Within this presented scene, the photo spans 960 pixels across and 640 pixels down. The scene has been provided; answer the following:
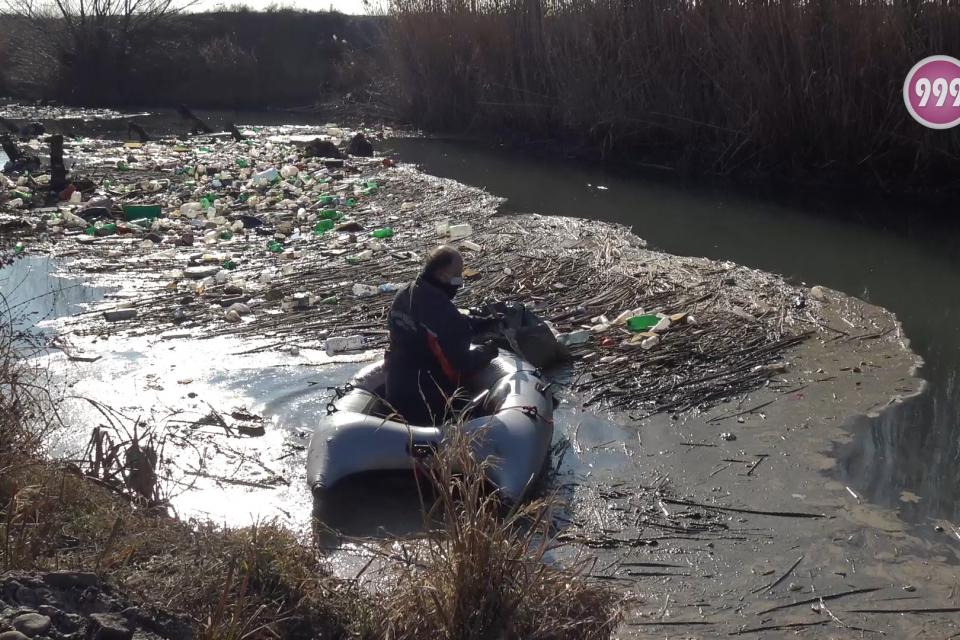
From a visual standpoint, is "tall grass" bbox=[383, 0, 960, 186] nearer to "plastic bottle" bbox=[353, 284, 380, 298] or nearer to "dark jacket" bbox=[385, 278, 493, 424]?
"plastic bottle" bbox=[353, 284, 380, 298]

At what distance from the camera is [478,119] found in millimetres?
21656

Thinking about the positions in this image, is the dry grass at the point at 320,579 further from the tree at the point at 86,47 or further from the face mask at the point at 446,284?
the tree at the point at 86,47

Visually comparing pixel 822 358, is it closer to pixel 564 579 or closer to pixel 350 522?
pixel 350 522

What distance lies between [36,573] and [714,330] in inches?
222

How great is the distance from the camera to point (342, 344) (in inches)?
284

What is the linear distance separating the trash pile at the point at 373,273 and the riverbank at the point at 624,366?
3 centimetres

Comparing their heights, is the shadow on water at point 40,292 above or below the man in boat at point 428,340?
below

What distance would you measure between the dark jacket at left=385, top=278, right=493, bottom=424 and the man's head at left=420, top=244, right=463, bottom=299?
0.18ft

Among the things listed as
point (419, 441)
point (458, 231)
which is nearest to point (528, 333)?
point (419, 441)

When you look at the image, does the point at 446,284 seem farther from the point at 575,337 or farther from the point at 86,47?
the point at 86,47

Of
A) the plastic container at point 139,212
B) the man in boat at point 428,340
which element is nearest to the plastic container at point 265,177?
the plastic container at point 139,212

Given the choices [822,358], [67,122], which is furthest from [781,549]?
[67,122]

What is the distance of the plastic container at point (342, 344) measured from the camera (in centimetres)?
715

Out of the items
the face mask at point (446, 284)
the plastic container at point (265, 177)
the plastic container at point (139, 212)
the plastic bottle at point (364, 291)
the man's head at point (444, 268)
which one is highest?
the man's head at point (444, 268)
